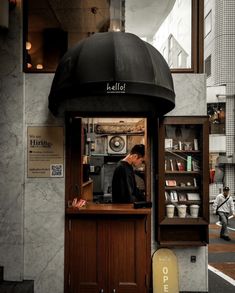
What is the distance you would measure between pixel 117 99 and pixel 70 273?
10.8 feet

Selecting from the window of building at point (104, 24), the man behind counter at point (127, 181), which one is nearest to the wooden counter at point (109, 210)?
the man behind counter at point (127, 181)

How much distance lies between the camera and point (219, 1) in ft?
66.6

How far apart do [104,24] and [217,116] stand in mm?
14672

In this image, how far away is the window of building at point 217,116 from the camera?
810 inches

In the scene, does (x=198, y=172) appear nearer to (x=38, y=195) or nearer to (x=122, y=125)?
(x=38, y=195)

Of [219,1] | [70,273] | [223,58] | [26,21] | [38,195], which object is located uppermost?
[219,1]

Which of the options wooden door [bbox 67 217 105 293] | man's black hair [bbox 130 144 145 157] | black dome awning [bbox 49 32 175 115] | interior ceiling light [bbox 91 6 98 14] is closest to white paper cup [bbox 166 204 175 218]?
wooden door [bbox 67 217 105 293]

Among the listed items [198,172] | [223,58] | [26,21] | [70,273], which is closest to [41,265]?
[70,273]

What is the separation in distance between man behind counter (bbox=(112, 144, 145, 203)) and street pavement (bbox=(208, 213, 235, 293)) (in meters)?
2.44

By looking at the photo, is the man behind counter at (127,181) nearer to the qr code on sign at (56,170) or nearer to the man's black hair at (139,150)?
the man's black hair at (139,150)

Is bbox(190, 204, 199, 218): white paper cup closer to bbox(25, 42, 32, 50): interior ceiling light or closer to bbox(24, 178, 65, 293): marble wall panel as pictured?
bbox(24, 178, 65, 293): marble wall panel

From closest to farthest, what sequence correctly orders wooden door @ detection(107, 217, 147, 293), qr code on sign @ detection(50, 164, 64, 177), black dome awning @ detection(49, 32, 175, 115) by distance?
black dome awning @ detection(49, 32, 175, 115)
wooden door @ detection(107, 217, 147, 293)
qr code on sign @ detection(50, 164, 64, 177)

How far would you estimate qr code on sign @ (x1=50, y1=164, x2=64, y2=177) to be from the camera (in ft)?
21.1

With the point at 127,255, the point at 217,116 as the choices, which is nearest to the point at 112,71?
the point at 127,255
